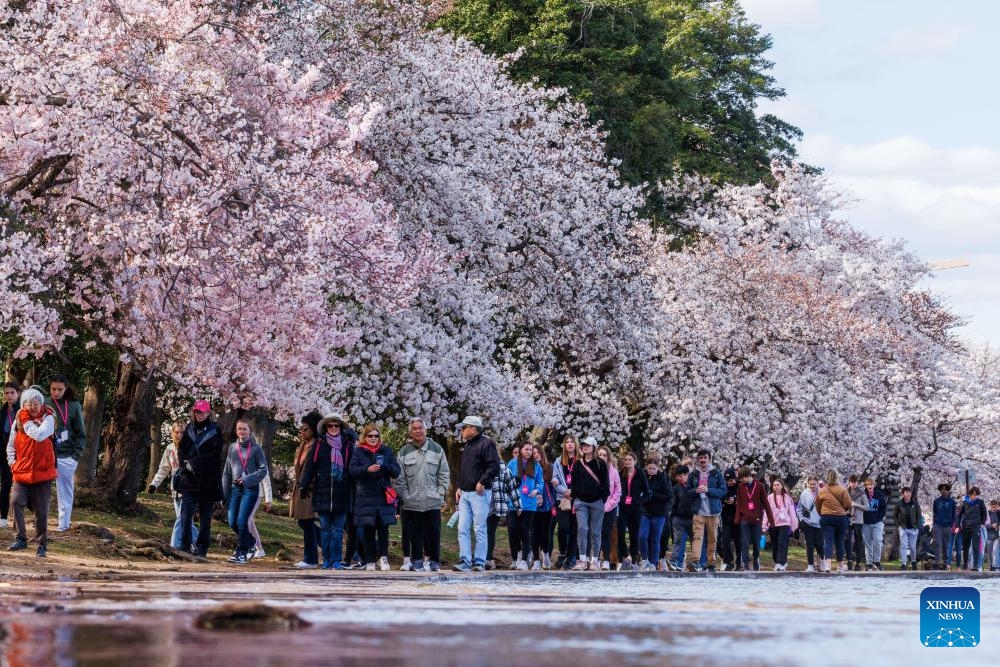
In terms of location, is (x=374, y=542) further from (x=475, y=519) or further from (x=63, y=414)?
(x=63, y=414)

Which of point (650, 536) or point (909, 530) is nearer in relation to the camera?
point (650, 536)

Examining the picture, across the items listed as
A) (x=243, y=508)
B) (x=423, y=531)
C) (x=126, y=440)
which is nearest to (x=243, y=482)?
Result: (x=243, y=508)

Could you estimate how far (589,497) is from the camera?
24.0 m

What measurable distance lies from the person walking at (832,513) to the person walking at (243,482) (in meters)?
11.8

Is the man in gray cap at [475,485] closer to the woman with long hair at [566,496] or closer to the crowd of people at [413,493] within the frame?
the crowd of people at [413,493]

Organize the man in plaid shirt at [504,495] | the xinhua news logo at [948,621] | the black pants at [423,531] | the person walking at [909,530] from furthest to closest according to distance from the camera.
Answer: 1. the person walking at [909,530]
2. the man in plaid shirt at [504,495]
3. the black pants at [423,531]
4. the xinhua news logo at [948,621]

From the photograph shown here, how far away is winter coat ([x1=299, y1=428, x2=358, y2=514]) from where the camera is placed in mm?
19875

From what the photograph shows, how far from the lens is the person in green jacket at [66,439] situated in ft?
65.0

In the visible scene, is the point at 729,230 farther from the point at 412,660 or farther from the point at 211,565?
the point at 412,660

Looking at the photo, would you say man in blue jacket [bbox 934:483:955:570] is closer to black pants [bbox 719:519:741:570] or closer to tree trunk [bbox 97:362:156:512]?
black pants [bbox 719:519:741:570]

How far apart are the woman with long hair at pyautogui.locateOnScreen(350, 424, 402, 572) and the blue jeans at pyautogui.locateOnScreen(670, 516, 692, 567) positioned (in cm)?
657

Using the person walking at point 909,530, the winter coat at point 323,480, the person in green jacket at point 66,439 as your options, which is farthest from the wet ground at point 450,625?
the person walking at point 909,530

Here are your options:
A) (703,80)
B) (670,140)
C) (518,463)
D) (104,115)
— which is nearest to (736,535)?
→ (518,463)

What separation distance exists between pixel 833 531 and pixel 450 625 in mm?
19938
